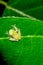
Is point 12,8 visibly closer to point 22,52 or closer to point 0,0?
point 0,0

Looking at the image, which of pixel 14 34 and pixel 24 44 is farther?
pixel 14 34

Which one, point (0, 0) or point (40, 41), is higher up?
point (0, 0)

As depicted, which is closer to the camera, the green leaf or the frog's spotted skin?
the green leaf

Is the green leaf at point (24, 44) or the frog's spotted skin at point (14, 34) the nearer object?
the green leaf at point (24, 44)

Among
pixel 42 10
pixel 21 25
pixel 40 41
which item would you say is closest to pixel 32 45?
pixel 40 41
